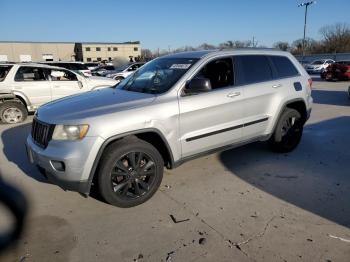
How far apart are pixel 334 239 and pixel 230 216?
105 centimetres

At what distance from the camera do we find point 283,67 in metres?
5.39

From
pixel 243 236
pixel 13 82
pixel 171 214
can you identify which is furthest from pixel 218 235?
pixel 13 82

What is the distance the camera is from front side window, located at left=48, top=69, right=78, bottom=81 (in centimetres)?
969

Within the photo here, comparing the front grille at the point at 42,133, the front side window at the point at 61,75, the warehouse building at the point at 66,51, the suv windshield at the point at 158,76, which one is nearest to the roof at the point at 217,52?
the suv windshield at the point at 158,76

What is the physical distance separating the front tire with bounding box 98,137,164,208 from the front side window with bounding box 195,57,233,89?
1.40m

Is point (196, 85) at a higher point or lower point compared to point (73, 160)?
higher

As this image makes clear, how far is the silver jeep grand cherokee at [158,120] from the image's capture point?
3393 millimetres

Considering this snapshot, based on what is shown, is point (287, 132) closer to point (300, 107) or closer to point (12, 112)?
point (300, 107)

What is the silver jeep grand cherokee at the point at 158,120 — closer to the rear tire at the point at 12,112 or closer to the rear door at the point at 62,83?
the rear tire at the point at 12,112

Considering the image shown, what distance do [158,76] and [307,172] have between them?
2668mm

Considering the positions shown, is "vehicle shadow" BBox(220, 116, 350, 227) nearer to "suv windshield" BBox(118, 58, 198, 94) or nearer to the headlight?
"suv windshield" BBox(118, 58, 198, 94)

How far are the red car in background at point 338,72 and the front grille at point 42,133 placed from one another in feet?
69.1

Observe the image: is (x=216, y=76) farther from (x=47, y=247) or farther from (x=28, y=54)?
(x=28, y=54)

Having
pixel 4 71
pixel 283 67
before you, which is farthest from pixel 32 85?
pixel 283 67
